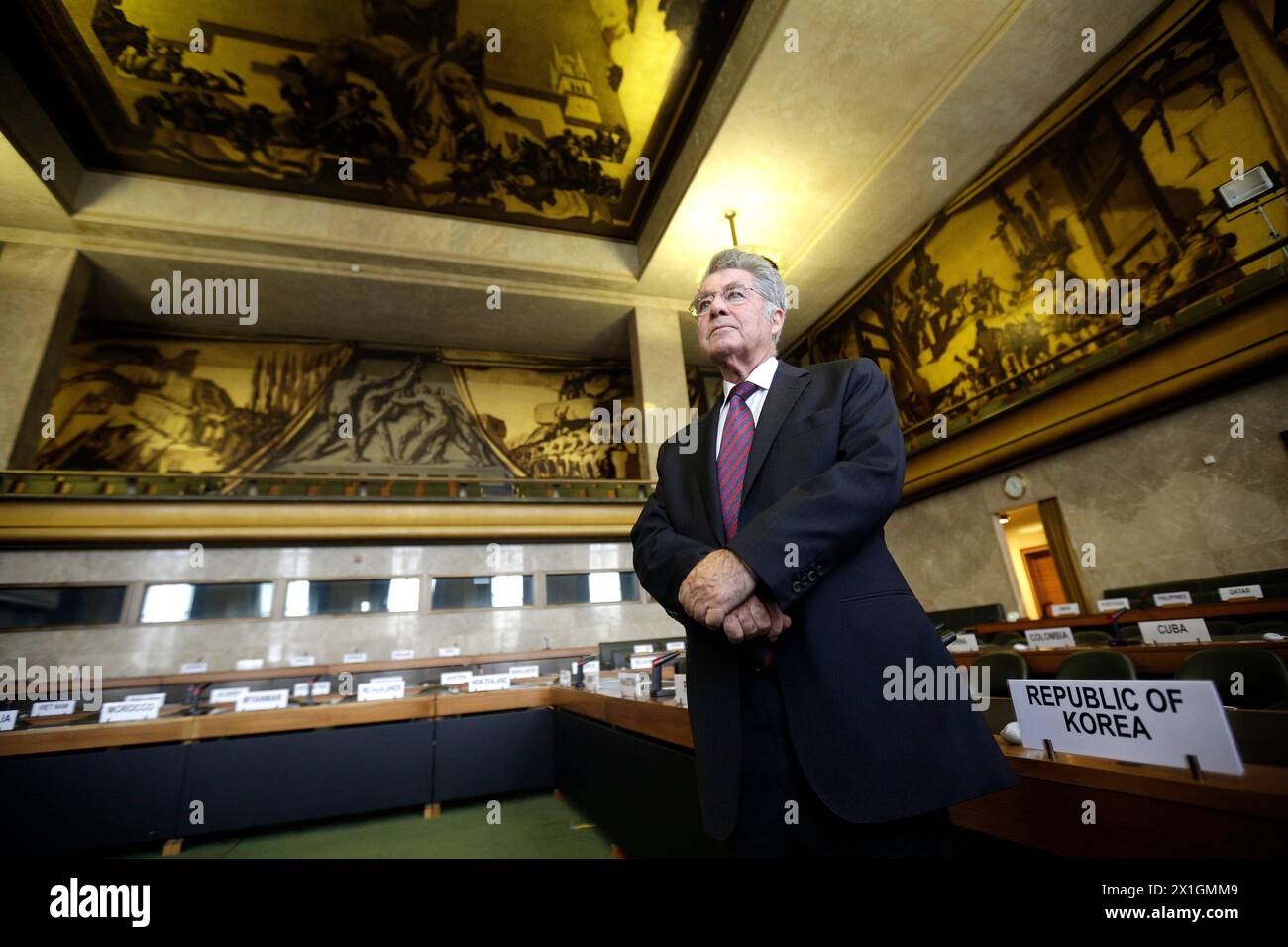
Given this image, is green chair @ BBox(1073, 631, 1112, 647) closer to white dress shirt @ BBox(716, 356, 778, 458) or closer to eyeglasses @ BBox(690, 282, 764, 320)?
white dress shirt @ BBox(716, 356, 778, 458)

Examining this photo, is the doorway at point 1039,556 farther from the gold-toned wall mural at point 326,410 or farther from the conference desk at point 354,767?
the gold-toned wall mural at point 326,410

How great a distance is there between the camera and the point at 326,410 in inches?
441

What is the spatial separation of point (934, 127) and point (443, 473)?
33.4 feet

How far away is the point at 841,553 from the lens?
95 centimetres

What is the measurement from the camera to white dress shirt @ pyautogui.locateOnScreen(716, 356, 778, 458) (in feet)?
4.10

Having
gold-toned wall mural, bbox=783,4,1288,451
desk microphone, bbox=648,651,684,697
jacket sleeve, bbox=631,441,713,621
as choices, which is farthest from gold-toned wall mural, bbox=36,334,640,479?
jacket sleeve, bbox=631,441,713,621

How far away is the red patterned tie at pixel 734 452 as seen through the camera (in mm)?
1141

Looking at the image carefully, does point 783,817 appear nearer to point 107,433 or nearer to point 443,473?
point 443,473

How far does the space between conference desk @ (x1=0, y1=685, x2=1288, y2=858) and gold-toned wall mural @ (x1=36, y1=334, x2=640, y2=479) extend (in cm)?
770

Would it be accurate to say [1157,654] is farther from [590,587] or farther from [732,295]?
[590,587]
